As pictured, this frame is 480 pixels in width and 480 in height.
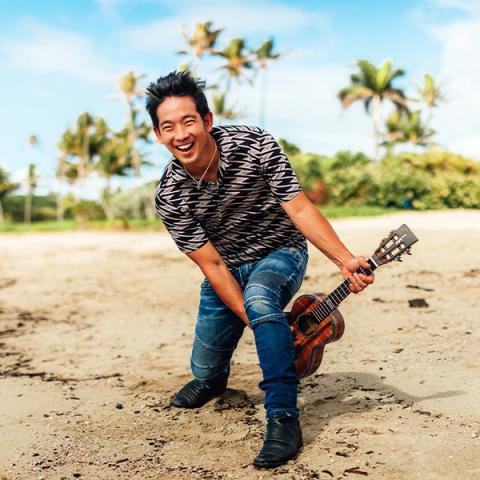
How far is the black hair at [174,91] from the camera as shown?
132 inches

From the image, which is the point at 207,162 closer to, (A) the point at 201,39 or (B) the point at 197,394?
(B) the point at 197,394

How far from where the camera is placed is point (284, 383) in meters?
3.19

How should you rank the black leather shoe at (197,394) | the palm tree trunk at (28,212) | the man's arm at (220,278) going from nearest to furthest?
the man's arm at (220,278) < the black leather shoe at (197,394) < the palm tree trunk at (28,212)

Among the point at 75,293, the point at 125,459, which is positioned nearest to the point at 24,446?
the point at 125,459

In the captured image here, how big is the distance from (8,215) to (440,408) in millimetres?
71754

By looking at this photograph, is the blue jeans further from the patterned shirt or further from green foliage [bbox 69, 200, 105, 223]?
green foliage [bbox 69, 200, 105, 223]

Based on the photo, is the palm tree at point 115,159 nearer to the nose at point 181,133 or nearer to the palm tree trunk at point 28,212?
the palm tree trunk at point 28,212

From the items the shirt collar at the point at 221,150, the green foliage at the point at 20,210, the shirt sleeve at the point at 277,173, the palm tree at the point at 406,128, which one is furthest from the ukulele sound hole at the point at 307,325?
the green foliage at the point at 20,210

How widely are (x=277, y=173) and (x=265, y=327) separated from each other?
0.83 meters

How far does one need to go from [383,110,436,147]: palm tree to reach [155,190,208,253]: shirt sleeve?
46.0m

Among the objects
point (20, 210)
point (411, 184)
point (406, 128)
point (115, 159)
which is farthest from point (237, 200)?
point (20, 210)

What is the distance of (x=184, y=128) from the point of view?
335 centimetres

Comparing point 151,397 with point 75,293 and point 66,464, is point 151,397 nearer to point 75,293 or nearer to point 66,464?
point 66,464

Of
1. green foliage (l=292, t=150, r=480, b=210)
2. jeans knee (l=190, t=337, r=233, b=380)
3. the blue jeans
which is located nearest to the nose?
the blue jeans
